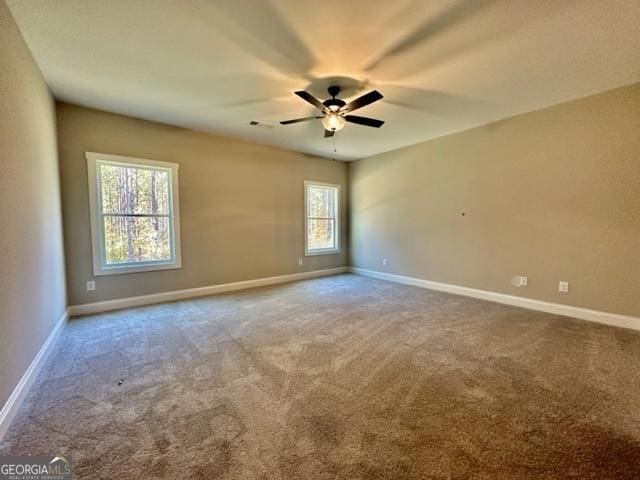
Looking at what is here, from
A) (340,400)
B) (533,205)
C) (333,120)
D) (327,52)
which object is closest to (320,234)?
(333,120)

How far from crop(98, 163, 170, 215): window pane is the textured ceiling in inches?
33.1

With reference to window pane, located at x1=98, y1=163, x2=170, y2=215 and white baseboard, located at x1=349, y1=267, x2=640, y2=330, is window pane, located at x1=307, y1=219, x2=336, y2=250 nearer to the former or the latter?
white baseboard, located at x1=349, y1=267, x2=640, y2=330

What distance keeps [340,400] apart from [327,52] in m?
2.80

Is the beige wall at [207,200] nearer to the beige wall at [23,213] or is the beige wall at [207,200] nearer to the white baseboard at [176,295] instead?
the white baseboard at [176,295]

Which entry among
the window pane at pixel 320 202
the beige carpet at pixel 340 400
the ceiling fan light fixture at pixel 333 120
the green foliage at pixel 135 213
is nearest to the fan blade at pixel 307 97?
the ceiling fan light fixture at pixel 333 120

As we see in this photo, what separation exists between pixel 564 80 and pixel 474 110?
0.94 metres

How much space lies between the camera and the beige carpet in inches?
56.5

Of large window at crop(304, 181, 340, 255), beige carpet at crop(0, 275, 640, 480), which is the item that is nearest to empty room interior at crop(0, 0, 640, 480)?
beige carpet at crop(0, 275, 640, 480)

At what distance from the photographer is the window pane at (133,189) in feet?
13.0

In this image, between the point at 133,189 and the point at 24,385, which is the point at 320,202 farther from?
the point at 24,385

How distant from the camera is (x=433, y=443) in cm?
155

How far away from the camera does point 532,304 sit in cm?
395

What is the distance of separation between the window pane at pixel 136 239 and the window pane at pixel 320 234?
2.84 m

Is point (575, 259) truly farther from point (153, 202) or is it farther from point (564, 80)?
point (153, 202)
